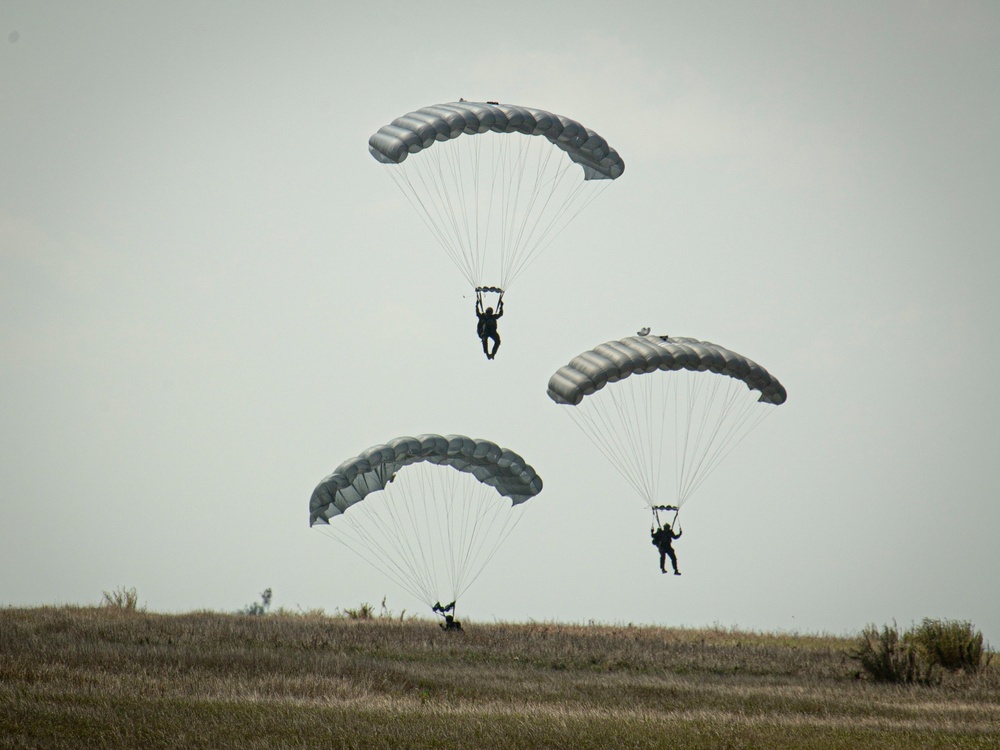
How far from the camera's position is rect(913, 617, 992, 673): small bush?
81.3 ft

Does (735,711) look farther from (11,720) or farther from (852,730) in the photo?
(11,720)

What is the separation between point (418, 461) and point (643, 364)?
7.27m

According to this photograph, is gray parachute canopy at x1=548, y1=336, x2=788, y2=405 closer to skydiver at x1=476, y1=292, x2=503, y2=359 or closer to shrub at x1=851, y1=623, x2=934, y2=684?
skydiver at x1=476, y1=292, x2=503, y2=359

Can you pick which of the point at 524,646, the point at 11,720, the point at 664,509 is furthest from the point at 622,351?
the point at 11,720

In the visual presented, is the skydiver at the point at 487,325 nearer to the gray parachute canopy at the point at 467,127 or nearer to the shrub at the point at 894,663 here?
the gray parachute canopy at the point at 467,127

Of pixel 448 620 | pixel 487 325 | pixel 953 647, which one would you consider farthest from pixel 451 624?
pixel 953 647

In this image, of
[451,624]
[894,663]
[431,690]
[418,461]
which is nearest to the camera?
[431,690]

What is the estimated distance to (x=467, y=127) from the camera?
76.1ft

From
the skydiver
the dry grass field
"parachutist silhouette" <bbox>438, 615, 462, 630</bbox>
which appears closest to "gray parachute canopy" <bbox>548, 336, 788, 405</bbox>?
the skydiver

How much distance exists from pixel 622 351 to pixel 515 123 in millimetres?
5336

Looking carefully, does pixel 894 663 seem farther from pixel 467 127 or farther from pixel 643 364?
pixel 467 127

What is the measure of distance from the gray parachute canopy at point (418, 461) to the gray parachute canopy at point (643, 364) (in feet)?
13.7

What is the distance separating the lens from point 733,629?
3150 cm

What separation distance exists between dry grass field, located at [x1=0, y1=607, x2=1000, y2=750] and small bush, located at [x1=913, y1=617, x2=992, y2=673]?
537 millimetres
